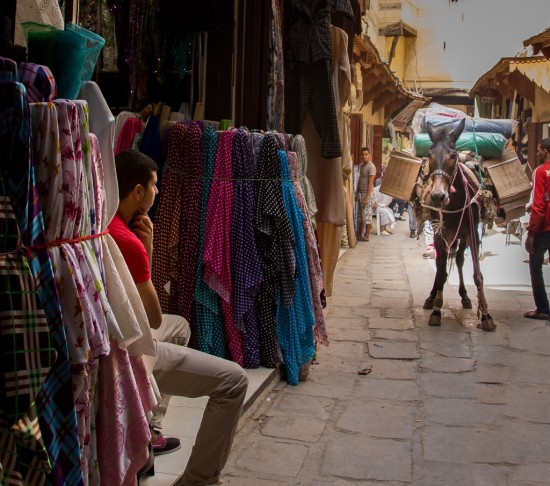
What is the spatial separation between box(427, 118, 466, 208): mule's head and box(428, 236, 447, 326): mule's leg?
0.55 meters

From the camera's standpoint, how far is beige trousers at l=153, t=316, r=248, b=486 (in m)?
3.41

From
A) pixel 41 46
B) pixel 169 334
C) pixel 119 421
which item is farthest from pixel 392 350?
pixel 41 46

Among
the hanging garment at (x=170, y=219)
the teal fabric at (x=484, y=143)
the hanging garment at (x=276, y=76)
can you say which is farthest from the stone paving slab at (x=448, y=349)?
the teal fabric at (x=484, y=143)

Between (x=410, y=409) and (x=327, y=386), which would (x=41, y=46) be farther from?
(x=327, y=386)

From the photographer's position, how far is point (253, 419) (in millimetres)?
5016

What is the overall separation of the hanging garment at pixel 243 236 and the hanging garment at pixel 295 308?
25cm

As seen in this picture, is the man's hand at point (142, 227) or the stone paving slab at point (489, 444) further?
the stone paving slab at point (489, 444)

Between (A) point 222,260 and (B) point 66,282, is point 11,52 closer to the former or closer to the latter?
(B) point 66,282

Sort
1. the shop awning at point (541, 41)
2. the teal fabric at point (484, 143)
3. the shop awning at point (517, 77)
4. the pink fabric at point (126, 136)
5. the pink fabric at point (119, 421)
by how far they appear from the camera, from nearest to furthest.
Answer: the pink fabric at point (119, 421), the pink fabric at point (126, 136), the teal fabric at point (484, 143), the shop awning at point (541, 41), the shop awning at point (517, 77)

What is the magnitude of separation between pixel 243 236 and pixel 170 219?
50cm

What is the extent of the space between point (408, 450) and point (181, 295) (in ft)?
5.85

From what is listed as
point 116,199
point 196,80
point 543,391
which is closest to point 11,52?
point 116,199

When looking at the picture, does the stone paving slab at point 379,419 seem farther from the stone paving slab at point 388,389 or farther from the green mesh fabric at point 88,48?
the green mesh fabric at point 88,48

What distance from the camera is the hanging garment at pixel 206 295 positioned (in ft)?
17.1
